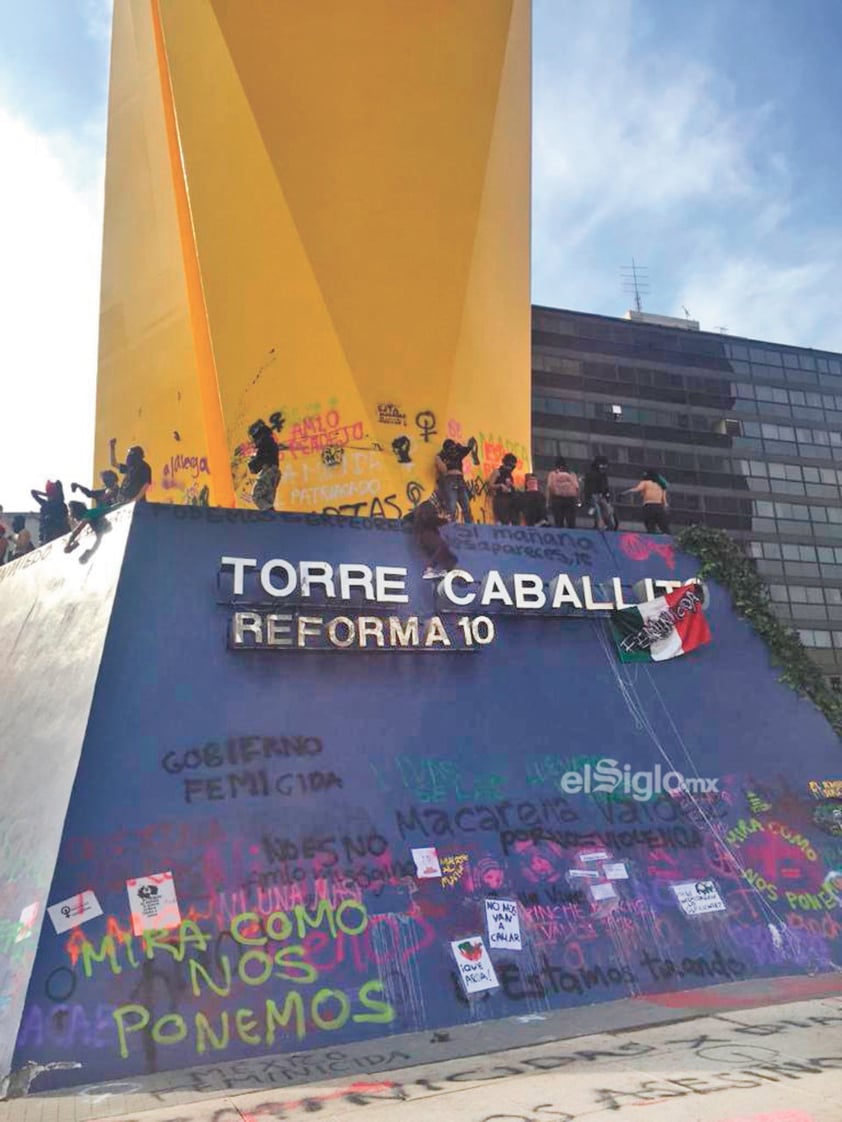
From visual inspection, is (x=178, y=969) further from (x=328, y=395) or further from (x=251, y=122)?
(x=251, y=122)

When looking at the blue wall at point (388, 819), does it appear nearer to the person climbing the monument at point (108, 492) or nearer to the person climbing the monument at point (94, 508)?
the person climbing the monument at point (94, 508)

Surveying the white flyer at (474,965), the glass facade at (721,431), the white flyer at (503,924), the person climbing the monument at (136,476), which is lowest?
the white flyer at (474,965)

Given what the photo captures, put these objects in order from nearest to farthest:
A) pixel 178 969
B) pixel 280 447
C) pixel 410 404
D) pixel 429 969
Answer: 1. pixel 178 969
2. pixel 429 969
3. pixel 280 447
4. pixel 410 404

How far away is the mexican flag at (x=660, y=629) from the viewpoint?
11102mm

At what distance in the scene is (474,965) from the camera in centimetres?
851

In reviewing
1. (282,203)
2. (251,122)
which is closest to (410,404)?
(282,203)

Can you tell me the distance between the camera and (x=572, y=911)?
30.1ft

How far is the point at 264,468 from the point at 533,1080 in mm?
7024

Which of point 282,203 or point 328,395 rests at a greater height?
point 282,203

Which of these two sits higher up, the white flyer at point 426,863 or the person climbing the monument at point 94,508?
the person climbing the monument at point 94,508

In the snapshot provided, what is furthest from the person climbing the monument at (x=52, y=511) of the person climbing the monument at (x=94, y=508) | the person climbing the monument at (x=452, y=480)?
the person climbing the monument at (x=452, y=480)

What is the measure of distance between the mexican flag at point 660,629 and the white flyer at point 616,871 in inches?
98.5

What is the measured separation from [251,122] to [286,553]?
716cm

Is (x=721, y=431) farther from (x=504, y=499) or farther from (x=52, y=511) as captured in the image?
(x=52, y=511)
